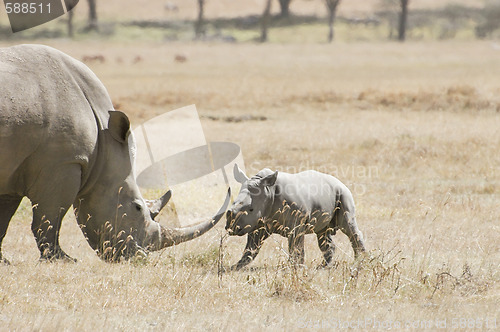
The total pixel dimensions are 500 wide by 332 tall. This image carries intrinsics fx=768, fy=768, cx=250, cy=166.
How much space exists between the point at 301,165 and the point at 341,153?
1467 millimetres

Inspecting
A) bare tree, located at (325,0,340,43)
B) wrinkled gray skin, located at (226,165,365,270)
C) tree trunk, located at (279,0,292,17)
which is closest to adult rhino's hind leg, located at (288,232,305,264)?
wrinkled gray skin, located at (226,165,365,270)

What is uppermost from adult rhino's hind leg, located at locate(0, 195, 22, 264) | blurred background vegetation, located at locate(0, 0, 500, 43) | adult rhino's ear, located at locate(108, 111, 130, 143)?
adult rhino's ear, located at locate(108, 111, 130, 143)

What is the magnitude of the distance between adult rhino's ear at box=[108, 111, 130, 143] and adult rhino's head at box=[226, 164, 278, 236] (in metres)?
1.37

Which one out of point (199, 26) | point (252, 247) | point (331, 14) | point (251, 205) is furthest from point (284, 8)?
point (251, 205)

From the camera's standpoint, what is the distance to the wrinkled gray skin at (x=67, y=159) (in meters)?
7.45

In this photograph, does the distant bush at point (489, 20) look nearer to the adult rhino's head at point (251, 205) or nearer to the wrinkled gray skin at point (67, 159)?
the adult rhino's head at point (251, 205)

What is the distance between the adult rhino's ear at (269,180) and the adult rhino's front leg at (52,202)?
186cm

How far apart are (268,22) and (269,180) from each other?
184ft

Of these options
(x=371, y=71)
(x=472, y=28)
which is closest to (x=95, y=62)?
(x=371, y=71)

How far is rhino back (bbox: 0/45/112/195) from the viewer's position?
7367mm

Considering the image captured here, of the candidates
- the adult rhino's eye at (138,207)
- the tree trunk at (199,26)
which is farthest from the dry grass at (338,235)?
the tree trunk at (199,26)

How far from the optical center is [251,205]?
7676 mm

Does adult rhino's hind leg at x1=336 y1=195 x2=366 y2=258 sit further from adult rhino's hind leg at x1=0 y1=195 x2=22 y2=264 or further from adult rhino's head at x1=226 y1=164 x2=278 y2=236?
adult rhino's hind leg at x1=0 y1=195 x2=22 y2=264

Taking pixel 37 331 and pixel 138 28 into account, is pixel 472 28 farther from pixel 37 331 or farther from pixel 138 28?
pixel 37 331
